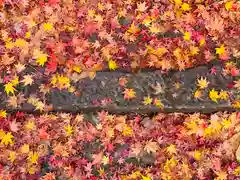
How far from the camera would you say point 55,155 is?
404cm

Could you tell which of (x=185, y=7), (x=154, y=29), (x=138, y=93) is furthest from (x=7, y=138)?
(x=185, y=7)

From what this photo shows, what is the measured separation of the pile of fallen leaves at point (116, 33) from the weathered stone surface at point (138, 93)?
0.12 m

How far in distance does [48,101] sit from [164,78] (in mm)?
1175

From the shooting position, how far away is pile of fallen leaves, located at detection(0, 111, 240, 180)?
3997 millimetres

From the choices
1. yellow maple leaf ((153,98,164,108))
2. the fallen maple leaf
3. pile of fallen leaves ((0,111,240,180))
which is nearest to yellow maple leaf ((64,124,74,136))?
pile of fallen leaves ((0,111,240,180))

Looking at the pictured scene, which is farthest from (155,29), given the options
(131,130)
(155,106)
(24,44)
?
(24,44)

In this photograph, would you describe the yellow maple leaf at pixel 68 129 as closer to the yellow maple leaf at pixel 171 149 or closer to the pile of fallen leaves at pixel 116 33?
the pile of fallen leaves at pixel 116 33

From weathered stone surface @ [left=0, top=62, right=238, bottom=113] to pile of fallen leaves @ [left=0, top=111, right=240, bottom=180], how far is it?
0.29 ft

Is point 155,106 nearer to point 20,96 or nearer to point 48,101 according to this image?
point 48,101

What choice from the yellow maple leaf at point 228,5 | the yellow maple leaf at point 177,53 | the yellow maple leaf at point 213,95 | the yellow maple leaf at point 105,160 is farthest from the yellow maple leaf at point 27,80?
the yellow maple leaf at point 228,5

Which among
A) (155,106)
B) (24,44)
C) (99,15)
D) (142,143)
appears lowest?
(142,143)

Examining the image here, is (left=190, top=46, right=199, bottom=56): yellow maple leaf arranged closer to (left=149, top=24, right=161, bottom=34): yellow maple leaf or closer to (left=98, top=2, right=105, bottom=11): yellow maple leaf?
(left=149, top=24, right=161, bottom=34): yellow maple leaf

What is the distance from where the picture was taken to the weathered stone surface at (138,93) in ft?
13.4

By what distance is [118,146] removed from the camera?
13.3 ft
